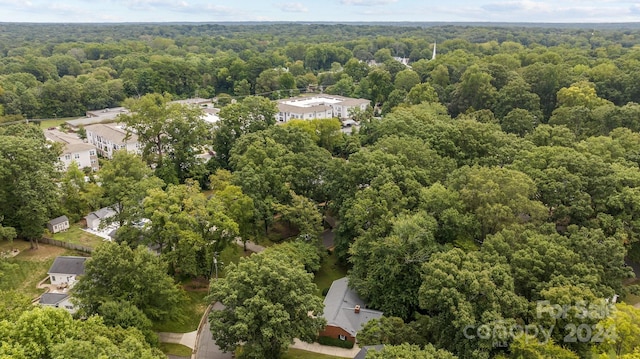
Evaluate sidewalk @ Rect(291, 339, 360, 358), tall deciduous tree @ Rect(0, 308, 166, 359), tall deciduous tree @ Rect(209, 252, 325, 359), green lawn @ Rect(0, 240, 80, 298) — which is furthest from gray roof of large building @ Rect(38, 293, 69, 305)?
sidewalk @ Rect(291, 339, 360, 358)

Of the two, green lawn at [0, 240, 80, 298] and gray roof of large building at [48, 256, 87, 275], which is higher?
gray roof of large building at [48, 256, 87, 275]

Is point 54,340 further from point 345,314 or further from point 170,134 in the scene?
point 170,134

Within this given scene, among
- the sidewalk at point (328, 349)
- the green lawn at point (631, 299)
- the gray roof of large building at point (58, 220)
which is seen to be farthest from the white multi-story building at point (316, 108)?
the green lawn at point (631, 299)

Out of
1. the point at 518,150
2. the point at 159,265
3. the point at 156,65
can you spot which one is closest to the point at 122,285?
the point at 159,265

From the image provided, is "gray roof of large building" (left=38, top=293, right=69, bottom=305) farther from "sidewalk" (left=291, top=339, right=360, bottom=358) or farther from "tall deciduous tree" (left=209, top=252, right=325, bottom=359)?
"sidewalk" (left=291, top=339, right=360, bottom=358)

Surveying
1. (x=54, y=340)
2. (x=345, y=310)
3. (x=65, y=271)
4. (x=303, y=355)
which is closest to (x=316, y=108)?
(x=65, y=271)

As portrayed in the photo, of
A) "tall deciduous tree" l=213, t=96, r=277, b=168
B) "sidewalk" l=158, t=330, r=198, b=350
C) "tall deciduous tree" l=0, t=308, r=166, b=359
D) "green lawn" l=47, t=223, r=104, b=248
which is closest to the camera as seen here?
"tall deciduous tree" l=0, t=308, r=166, b=359
